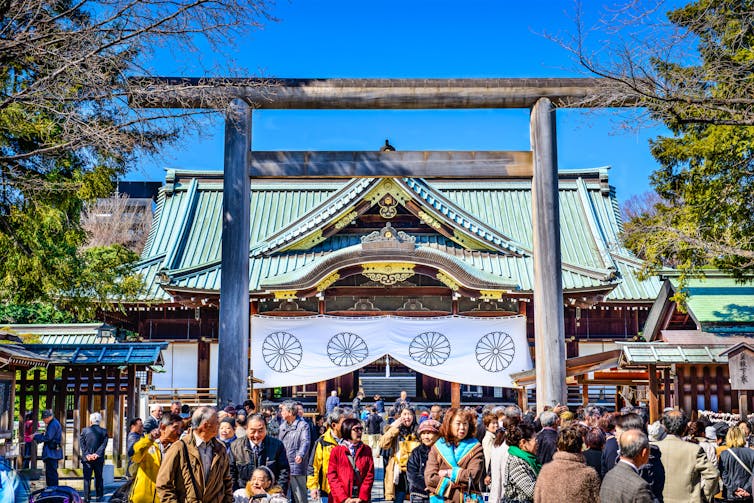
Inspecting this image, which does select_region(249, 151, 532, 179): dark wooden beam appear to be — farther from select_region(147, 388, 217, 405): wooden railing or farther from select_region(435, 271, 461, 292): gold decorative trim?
select_region(147, 388, 217, 405): wooden railing

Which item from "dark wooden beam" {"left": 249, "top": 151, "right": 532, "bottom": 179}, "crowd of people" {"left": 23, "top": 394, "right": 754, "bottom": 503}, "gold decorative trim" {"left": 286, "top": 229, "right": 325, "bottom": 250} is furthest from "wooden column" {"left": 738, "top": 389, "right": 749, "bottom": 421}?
"gold decorative trim" {"left": 286, "top": 229, "right": 325, "bottom": 250}

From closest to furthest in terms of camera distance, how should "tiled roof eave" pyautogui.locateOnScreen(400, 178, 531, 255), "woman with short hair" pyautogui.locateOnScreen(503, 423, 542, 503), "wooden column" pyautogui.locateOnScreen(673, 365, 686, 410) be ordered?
"woman with short hair" pyautogui.locateOnScreen(503, 423, 542, 503) < "wooden column" pyautogui.locateOnScreen(673, 365, 686, 410) < "tiled roof eave" pyautogui.locateOnScreen(400, 178, 531, 255)

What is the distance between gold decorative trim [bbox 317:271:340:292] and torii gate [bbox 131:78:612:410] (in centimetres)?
764

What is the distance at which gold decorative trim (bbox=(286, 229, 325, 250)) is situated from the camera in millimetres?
21236

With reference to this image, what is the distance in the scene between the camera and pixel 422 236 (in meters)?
21.5

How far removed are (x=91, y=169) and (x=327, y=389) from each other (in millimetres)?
11466

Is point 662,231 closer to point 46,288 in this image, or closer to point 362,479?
point 362,479

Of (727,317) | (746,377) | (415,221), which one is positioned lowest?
(746,377)

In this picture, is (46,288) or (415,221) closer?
(46,288)

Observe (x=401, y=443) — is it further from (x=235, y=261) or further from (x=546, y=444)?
(x=235, y=261)

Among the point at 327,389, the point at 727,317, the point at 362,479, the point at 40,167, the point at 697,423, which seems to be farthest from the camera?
the point at 327,389

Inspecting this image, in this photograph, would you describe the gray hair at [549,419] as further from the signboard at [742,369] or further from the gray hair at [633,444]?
the signboard at [742,369]

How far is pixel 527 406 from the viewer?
1966cm

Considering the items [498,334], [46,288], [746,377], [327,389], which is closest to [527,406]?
[498,334]
